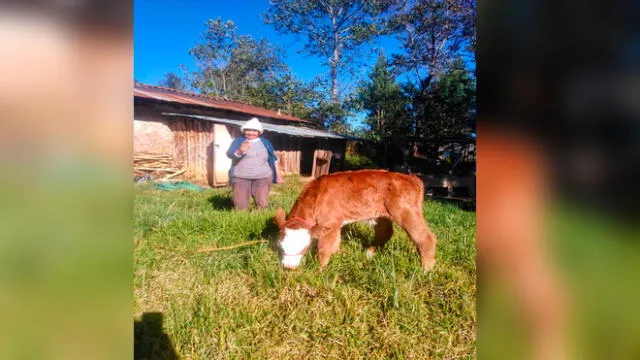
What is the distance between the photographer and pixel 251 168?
390 cm

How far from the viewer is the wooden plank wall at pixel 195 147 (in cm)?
705

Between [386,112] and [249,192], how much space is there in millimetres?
4450

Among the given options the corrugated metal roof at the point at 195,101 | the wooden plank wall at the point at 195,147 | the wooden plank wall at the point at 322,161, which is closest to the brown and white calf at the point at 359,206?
the wooden plank wall at the point at 195,147

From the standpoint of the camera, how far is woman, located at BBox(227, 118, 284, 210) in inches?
150

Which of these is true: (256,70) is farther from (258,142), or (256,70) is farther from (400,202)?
(400,202)

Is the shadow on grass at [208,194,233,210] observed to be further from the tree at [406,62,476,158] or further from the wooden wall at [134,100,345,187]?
the tree at [406,62,476,158]

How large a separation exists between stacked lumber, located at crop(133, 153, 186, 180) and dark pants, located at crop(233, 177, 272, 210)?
3.16 metres

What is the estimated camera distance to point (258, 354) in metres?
1.04
